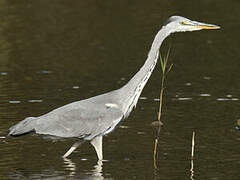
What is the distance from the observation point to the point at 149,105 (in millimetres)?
13164

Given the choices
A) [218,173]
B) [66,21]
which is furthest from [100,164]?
[66,21]

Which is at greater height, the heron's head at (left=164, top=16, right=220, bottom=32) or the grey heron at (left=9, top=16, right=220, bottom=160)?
the heron's head at (left=164, top=16, right=220, bottom=32)

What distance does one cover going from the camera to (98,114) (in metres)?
9.94

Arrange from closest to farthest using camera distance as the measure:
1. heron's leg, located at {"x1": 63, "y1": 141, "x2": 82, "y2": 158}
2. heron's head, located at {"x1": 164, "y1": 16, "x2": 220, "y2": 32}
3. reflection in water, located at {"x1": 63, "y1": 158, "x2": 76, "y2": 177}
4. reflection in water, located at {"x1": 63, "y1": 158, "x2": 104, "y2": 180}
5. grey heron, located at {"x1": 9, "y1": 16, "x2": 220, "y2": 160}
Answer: reflection in water, located at {"x1": 63, "y1": 158, "x2": 104, "y2": 180} < reflection in water, located at {"x1": 63, "y1": 158, "x2": 76, "y2": 177} < grey heron, located at {"x1": 9, "y1": 16, "x2": 220, "y2": 160} < heron's head, located at {"x1": 164, "y1": 16, "x2": 220, "y2": 32} < heron's leg, located at {"x1": 63, "y1": 141, "x2": 82, "y2": 158}

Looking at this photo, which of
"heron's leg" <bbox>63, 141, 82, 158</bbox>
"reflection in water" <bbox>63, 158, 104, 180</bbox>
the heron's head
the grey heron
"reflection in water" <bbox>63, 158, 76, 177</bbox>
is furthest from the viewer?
"heron's leg" <bbox>63, 141, 82, 158</bbox>

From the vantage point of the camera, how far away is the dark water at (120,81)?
32.8 ft

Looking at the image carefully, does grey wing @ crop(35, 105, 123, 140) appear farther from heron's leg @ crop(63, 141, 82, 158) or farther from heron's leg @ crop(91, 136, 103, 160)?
heron's leg @ crop(63, 141, 82, 158)

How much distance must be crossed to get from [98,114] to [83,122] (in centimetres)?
23

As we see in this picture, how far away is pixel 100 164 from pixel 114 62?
23.0 feet

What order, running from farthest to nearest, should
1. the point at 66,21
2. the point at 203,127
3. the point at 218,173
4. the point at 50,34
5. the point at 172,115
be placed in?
the point at 66,21 → the point at 50,34 → the point at 172,115 → the point at 203,127 → the point at 218,173

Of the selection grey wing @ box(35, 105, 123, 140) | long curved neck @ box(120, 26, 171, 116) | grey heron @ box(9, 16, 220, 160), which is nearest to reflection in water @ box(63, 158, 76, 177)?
grey heron @ box(9, 16, 220, 160)

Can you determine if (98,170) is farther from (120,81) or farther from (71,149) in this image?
(120,81)

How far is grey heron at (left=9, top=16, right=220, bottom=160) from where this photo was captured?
386 inches

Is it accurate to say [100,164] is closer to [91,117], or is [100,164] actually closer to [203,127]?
[91,117]
